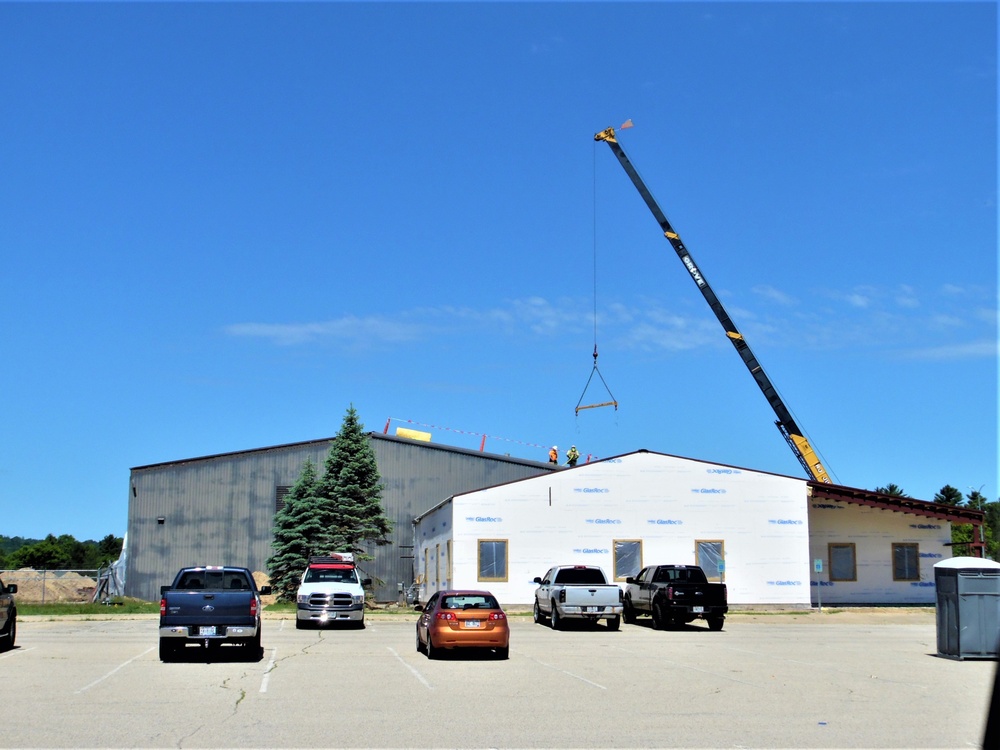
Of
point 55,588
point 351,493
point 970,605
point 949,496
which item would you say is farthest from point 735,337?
point 949,496

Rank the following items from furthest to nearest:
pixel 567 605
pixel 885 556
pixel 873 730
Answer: pixel 885 556
pixel 567 605
pixel 873 730

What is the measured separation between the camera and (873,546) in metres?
46.3

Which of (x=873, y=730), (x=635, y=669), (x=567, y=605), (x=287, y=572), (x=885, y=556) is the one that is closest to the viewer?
(x=873, y=730)

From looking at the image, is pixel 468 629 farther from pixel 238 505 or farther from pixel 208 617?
pixel 238 505

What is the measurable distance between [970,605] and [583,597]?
12.0 meters

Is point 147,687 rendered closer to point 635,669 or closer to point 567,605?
point 635,669

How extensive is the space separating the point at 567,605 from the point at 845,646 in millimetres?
8345

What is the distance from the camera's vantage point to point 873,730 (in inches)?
505

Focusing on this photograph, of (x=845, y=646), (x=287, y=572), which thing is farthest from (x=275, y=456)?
(x=845, y=646)

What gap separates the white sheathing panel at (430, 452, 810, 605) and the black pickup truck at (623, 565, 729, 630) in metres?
9.33

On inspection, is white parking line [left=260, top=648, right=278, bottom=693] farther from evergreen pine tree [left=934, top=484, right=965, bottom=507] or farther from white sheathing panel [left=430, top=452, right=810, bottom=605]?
evergreen pine tree [left=934, top=484, right=965, bottom=507]

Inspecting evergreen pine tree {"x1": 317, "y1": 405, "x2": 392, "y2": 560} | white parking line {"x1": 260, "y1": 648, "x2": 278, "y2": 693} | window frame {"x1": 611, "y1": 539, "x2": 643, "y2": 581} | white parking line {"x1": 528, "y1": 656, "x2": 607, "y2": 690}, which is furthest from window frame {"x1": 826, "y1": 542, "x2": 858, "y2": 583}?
white parking line {"x1": 260, "y1": 648, "x2": 278, "y2": 693}

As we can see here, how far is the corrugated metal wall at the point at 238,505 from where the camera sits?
58656 millimetres

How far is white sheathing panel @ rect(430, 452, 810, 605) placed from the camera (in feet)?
138
